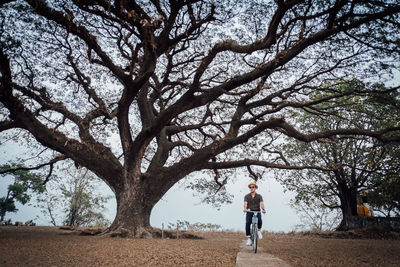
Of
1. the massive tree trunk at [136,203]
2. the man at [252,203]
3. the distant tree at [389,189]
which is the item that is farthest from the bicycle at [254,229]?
the distant tree at [389,189]

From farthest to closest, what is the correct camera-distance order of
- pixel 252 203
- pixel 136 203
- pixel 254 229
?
pixel 136 203 → pixel 252 203 → pixel 254 229

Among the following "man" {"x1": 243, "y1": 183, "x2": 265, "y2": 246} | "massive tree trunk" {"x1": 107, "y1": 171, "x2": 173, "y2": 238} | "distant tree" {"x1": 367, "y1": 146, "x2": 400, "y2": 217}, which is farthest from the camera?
"distant tree" {"x1": 367, "y1": 146, "x2": 400, "y2": 217}

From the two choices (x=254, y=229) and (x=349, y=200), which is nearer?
(x=254, y=229)

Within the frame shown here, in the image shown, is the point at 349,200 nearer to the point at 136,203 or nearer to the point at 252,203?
the point at 252,203

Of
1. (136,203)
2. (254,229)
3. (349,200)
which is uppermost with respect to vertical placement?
(349,200)

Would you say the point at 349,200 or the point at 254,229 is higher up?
the point at 349,200

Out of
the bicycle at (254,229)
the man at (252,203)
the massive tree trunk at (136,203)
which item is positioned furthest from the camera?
the massive tree trunk at (136,203)

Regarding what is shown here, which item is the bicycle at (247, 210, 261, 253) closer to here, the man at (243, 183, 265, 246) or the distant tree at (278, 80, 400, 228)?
the man at (243, 183, 265, 246)

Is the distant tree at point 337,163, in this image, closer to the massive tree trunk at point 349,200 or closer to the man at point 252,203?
the massive tree trunk at point 349,200

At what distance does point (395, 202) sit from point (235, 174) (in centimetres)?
805

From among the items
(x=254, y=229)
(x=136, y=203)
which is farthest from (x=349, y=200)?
(x=136, y=203)

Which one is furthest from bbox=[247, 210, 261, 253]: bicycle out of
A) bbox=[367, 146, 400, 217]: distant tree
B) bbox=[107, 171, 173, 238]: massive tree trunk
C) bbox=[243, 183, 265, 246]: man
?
bbox=[367, 146, 400, 217]: distant tree

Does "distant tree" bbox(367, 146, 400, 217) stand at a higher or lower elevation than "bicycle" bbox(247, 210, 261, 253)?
higher

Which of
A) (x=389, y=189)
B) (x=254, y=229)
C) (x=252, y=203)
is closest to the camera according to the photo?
(x=254, y=229)
